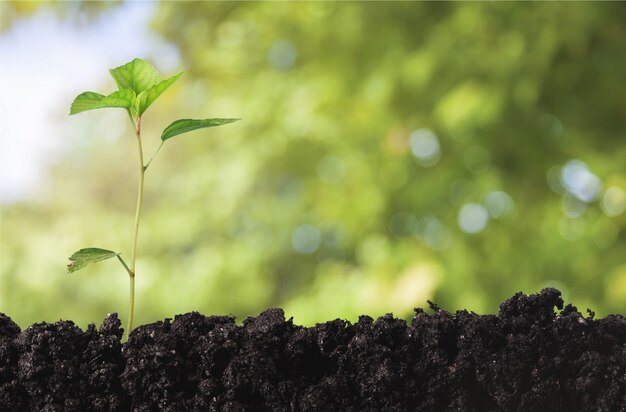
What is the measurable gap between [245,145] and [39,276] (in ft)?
5.02

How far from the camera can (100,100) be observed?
0.68m

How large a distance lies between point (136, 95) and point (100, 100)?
0.14 feet

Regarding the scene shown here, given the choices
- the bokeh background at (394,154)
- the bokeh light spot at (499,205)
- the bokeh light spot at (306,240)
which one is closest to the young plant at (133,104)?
the bokeh background at (394,154)

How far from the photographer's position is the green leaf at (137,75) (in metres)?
0.71

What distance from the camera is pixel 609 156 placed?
2.55m

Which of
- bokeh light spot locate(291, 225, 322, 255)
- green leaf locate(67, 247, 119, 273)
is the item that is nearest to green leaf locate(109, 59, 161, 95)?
green leaf locate(67, 247, 119, 273)

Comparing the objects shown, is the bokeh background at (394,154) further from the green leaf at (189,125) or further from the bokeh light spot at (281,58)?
the green leaf at (189,125)

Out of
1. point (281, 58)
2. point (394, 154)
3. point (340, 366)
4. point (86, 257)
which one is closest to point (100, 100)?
Answer: point (86, 257)

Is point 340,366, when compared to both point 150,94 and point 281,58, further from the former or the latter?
point 281,58

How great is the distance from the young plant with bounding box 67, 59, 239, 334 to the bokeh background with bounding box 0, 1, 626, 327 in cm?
151

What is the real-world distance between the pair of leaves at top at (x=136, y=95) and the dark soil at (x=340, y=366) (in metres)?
0.19

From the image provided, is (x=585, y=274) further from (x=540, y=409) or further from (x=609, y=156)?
(x=540, y=409)

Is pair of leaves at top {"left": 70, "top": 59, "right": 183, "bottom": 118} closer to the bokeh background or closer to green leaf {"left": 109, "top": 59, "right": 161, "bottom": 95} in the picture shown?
green leaf {"left": 109, "top": 59, "right": 161, "bottom": 95}

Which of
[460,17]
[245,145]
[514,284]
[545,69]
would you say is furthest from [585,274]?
[245,145]
